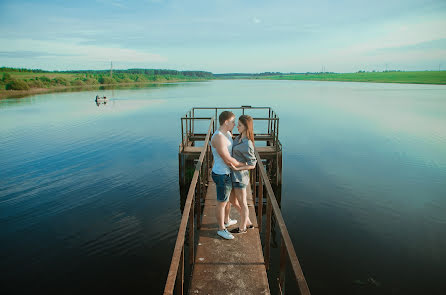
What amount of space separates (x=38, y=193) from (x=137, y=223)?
5598 millimetres

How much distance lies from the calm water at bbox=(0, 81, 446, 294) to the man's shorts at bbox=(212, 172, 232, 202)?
4488 mm

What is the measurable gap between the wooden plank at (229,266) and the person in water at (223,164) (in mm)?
219

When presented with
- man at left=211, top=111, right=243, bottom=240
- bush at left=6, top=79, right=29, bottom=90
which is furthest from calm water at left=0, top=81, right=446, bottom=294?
bush at left=6, top=79, right=29, bottom=90

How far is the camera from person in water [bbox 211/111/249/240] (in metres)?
4.02

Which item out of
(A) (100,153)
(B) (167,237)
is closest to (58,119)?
(A) (100,153)

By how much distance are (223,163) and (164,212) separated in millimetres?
7807

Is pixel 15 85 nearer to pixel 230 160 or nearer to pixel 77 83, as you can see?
pixel 77 83

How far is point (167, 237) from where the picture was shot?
9.53 metres

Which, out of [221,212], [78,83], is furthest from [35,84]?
[221,212]

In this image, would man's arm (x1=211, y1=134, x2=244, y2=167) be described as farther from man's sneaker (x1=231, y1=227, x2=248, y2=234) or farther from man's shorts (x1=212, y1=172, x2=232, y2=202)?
man's sneaker (x1=231, y1=227, x2=248, y2=234)

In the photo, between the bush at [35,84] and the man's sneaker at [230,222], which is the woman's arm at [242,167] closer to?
the man's sneaker at [230,222]

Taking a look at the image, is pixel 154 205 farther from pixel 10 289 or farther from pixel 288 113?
pixel 288 113

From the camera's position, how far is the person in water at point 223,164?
4.02 meters

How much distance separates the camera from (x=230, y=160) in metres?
4.05
